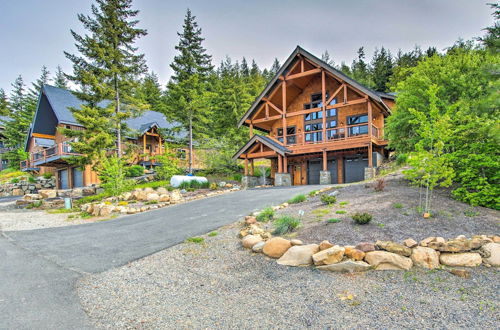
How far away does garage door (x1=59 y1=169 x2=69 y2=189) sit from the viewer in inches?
957

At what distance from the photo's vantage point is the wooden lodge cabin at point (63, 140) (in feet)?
72.1

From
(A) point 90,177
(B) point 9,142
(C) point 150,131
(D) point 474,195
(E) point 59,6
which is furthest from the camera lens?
(B) point 9,142

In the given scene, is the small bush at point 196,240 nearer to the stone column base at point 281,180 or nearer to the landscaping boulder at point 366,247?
the landscaping boulder at point 366,247

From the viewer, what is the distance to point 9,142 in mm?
34281

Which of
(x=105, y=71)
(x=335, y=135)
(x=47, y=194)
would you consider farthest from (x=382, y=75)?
(x=47, y=194)

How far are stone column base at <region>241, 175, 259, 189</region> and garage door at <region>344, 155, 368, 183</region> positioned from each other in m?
6.81

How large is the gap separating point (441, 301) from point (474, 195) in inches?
188

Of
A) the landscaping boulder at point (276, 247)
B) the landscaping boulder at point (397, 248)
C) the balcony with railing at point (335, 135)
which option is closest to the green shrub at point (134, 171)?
the balcony with railing at point (335, 135)

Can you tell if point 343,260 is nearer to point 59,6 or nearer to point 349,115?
point 59,6

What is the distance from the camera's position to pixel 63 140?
24.1 meters

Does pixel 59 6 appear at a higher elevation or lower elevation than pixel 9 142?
higher

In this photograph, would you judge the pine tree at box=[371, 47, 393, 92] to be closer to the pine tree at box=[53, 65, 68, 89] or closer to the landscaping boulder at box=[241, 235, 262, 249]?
the landscaping boulder at box=[241, 235, 262, 249]

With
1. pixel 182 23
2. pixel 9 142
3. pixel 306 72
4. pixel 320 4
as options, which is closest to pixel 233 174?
pixel 306 72

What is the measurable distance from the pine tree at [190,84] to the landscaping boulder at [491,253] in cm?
2051
